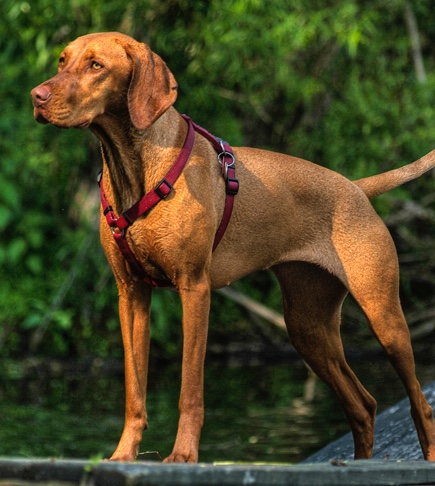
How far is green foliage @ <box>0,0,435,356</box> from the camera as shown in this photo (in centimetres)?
1184

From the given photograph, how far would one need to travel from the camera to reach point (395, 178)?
6121mm

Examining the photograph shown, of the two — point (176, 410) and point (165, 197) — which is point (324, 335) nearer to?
point (165, 197)

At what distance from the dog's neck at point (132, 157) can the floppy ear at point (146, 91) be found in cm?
17

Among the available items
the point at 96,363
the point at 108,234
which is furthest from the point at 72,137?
the point at 108,234

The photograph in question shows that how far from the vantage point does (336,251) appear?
574 centimetres

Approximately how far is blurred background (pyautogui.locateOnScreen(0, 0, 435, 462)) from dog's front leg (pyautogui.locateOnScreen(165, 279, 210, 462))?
5081 mm

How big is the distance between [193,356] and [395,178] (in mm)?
1727

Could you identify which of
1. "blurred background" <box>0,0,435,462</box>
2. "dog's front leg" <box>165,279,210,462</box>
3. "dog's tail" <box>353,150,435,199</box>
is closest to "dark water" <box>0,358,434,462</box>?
"blurred background" <box>0,0,435,462</box>

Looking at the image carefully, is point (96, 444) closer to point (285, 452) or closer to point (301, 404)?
point (285, 452)

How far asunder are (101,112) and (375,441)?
112 inches

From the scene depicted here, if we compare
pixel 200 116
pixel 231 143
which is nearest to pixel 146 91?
pixel 200 116

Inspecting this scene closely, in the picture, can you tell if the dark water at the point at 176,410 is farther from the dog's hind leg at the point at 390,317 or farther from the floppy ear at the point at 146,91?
the floppy ear at the point at 146,91

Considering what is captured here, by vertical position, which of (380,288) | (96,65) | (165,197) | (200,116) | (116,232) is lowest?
(200,116)

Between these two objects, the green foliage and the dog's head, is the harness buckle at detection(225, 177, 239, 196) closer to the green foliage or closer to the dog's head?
the dog's head
